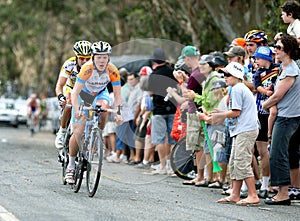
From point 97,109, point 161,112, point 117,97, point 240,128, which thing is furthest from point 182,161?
point 97,109

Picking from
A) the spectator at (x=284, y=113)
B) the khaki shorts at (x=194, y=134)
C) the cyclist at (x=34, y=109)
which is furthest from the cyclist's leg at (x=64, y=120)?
the cyclist at (x=34, y=109)

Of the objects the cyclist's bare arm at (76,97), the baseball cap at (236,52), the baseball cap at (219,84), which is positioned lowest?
the cyclist's bare arm at (76,97)

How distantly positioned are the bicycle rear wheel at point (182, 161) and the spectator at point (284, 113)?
3203 mm

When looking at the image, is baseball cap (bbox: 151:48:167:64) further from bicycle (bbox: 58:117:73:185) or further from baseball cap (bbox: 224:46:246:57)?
bicycle (bbox: 58:117:73:185)

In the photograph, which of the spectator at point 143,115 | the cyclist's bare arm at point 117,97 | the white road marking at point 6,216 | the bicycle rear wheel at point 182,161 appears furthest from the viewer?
the spectator at point 143,115

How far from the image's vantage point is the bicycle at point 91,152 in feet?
33.6

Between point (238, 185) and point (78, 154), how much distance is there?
2292 millimetres

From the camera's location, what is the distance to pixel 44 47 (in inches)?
2325

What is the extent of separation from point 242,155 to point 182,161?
3.51 m

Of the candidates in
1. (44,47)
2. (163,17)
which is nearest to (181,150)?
(163,17)

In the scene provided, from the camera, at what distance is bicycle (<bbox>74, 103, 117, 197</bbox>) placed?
10.2 meters

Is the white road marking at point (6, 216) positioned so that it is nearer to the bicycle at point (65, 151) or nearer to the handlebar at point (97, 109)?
the handlebar at point (97, 109)

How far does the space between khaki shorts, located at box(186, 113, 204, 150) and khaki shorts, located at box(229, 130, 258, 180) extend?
2505mm

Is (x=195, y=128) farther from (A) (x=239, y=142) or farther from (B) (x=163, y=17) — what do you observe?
(B) (x=163, y=17)
